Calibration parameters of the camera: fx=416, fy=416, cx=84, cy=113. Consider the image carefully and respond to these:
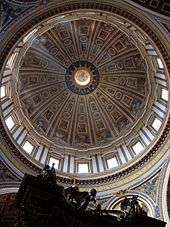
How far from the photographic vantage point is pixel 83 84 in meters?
24.6

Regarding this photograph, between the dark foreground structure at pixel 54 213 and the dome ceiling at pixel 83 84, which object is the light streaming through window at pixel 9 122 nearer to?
the dome ceiling at pixel 83 84

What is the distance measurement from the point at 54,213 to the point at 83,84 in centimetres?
1745

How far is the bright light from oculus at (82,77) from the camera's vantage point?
80.2 feet

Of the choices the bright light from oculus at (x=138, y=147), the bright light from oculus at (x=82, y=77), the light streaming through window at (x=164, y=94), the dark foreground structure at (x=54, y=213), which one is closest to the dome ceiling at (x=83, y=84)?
the bright light from oculus at (x=82, y=77)

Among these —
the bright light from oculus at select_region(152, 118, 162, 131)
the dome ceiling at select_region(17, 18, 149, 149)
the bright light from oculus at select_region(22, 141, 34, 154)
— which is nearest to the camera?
the bright light from oculus at select_region(152, 118, 162, 131)

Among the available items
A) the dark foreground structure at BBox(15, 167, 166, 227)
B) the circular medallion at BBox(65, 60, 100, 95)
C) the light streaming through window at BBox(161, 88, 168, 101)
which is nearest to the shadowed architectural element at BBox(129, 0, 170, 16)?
the dark foreground structure at BBox(15, 167, 166, 227)

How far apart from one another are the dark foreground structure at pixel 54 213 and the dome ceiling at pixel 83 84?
1255cm

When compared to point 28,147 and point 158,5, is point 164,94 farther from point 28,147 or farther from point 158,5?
point 158,5

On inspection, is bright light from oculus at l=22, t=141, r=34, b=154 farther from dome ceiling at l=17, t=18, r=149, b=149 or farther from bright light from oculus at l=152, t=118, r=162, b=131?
bright light from oculus at l=152, t=118, r=162, b=131

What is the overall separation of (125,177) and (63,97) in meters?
7.99

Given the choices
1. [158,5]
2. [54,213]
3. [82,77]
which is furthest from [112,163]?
[54,213]

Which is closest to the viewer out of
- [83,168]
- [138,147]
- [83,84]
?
[138,147]

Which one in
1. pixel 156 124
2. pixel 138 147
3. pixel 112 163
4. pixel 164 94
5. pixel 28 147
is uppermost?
pixel 164 94

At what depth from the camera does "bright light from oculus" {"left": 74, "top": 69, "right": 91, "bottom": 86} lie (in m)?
24.5
